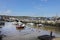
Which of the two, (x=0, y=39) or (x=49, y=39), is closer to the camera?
(x=49, y=39)

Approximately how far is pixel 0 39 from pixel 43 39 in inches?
354

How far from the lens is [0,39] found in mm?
29859

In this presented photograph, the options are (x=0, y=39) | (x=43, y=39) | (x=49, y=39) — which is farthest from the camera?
(x=0, y=39)

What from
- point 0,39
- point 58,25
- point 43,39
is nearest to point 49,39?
point 43,39

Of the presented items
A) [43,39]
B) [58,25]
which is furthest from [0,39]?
[58,25]

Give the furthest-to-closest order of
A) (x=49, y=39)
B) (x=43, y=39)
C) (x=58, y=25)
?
(x=58, y=25)
(x=43, y=39)
(x=49, y=39)

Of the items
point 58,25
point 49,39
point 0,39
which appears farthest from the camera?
point 58,25

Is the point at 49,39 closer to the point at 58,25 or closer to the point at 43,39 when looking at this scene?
the point at 43,39

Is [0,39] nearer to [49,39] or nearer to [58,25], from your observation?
[49,39]

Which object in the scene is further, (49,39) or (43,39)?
(43,39)

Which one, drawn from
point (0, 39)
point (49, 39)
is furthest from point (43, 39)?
point (0, 39)

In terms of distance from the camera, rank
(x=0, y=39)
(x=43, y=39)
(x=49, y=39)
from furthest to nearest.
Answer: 1. (x=0, y=39)
2. (x=43, y=39)
3. (x=49, y=39)

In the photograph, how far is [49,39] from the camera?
25031 mm

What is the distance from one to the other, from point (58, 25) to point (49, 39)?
46471mm
